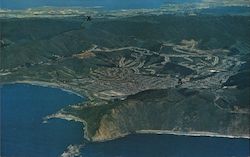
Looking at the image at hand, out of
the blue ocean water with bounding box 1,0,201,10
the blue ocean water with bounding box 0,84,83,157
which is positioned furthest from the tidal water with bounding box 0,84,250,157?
the blue ocean water with bounding box 1,0,201,10

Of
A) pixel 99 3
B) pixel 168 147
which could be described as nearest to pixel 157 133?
pixel 168 147

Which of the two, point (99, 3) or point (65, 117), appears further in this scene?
point (99, 3)

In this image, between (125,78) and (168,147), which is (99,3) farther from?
(168,147)

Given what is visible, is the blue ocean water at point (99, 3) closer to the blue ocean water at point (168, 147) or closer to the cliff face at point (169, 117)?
the cliff face at point (169, 117)

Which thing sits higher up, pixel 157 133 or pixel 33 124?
pixel 33 124

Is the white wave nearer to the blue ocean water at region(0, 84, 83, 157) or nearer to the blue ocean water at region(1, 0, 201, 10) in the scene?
the blue ocean water at region(0, 84, 83, 157)
